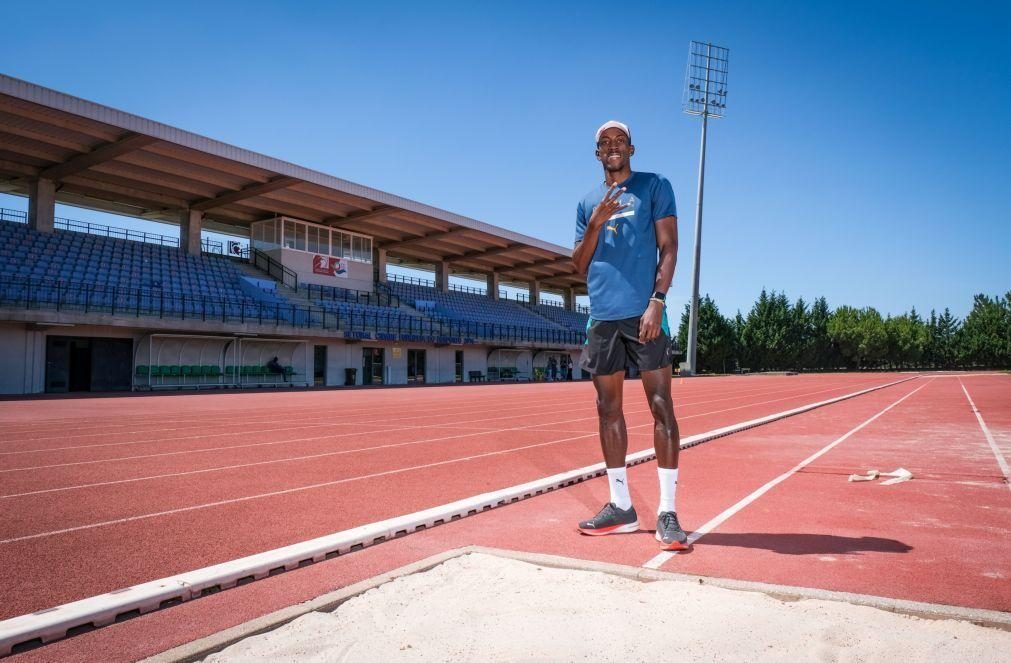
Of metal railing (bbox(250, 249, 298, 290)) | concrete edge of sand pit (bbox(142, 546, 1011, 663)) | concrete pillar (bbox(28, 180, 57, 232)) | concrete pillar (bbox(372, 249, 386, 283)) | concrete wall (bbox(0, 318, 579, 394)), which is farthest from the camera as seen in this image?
concrete pillar (bbox(372, 249, 386, 283))

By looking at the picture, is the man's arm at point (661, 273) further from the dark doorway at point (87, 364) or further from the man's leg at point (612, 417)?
the dark doorway at point (87, 364)

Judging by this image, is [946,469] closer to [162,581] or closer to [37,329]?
[162,581]

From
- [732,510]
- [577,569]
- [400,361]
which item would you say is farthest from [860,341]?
[577,569]

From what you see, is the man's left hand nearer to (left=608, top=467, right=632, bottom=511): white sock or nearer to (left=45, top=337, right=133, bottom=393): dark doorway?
(left=608, top=467, right=632, bottom=511): white sock

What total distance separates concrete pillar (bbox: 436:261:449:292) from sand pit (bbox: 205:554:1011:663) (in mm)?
45900

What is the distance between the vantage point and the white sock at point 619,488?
3.65 m

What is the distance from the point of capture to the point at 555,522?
381 centimetres

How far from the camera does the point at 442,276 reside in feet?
159

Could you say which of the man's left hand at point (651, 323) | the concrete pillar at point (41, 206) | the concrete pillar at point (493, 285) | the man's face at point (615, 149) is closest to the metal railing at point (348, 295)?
the concrete pillar at point (41, 206)

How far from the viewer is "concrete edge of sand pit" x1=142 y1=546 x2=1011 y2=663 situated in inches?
84.3

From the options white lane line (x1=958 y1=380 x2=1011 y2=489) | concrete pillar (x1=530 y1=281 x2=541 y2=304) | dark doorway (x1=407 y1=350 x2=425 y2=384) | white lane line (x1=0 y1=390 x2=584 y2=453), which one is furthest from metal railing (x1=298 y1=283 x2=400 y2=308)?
white lane line (x1=958 y1=380 x2=1011 y2=489)

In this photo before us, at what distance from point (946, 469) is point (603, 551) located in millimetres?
4401

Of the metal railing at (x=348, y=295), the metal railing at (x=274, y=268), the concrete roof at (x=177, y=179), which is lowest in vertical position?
the metal railing at (x=348, y=295)

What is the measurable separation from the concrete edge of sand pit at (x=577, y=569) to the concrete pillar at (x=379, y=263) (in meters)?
40.9
